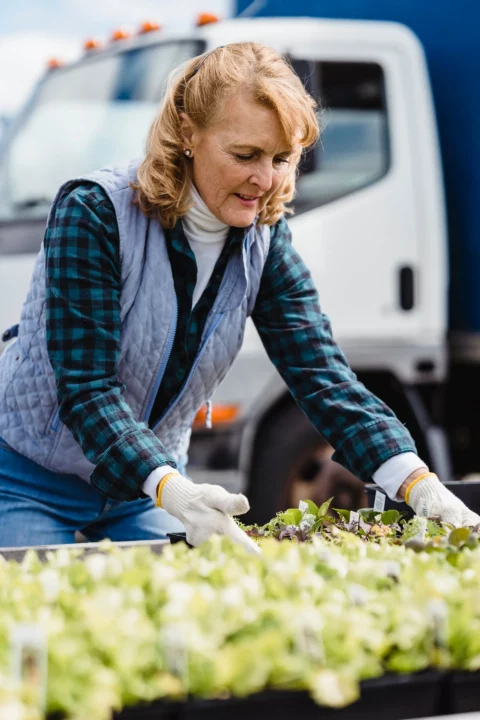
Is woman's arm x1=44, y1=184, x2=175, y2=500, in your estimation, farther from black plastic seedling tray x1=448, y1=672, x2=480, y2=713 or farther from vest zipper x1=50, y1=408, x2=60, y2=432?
black plastic seedling tray x1=448, y1=672, x2=480, y2=713

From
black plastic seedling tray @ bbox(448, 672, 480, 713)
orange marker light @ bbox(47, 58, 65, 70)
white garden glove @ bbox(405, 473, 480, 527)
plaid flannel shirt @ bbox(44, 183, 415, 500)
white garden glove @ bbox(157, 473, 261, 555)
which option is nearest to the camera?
black plastic seedling tray @ bbox(448, 672, 480, 713)

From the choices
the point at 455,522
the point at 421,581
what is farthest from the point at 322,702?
the point at 455,522

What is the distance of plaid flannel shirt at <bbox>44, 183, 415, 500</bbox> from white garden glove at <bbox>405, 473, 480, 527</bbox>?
3.6 inches

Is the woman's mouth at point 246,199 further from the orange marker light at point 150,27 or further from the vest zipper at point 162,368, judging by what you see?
the orange marker light at point 150,27

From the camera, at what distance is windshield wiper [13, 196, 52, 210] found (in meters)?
4.24

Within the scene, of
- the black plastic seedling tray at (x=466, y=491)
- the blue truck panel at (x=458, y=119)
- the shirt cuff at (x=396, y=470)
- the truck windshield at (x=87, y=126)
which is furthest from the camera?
the blue truck panel at (x=458, y=119)

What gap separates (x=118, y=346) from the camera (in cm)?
196

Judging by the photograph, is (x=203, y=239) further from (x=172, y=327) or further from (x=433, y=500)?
(x=433, y=500)

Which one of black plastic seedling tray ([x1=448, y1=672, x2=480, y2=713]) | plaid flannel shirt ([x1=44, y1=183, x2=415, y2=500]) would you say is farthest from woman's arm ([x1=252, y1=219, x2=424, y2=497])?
black plastic seedling tray ([x1=448, y1=672, x2=480, y2=713])

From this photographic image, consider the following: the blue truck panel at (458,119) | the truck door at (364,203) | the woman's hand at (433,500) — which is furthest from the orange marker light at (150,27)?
the woman's hand at (433,500)

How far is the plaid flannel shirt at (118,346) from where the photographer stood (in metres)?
1.88

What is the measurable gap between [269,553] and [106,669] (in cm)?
45

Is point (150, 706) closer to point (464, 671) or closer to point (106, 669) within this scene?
point (106, 669)

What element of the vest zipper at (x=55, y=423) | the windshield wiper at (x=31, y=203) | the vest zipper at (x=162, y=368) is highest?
the windshield wiper at (x=31, y=203)
